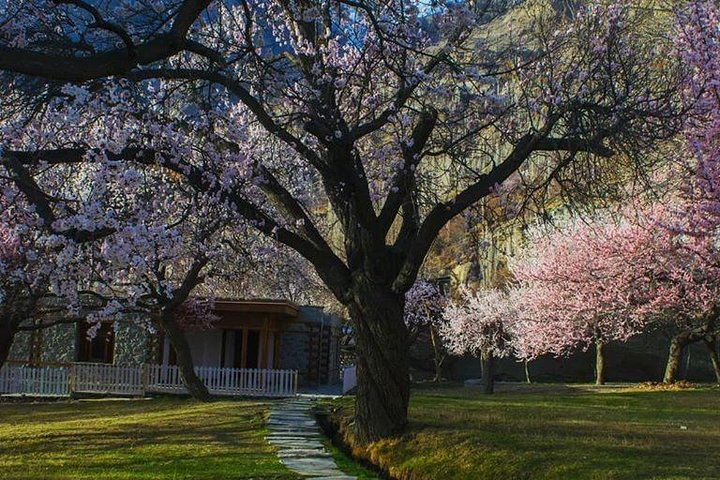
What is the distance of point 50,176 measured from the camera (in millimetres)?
12773

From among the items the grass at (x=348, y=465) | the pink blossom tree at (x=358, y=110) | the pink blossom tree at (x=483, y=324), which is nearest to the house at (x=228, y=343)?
the pink blossom tree at (x=483, y=324)

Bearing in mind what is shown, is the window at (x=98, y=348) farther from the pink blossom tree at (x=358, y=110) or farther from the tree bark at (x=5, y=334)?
the pink blossom tree at (x=358, y=110)

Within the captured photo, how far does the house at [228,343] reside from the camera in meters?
28.3

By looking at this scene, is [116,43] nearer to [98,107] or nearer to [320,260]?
[98,107]

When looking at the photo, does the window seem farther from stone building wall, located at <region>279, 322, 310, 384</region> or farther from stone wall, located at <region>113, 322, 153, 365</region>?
stone building wall, located at <region>279, 322, 310, 384</region>

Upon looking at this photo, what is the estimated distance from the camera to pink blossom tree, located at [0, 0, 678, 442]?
8.55 metres

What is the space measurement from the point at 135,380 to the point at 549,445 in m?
17.4

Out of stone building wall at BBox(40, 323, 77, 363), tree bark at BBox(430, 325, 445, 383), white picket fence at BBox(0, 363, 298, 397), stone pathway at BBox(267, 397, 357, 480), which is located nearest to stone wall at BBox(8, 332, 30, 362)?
stone building wall at BBox(40, 323, 77, 363)

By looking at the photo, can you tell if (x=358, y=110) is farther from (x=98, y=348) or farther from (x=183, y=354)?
(x=98, y=348)

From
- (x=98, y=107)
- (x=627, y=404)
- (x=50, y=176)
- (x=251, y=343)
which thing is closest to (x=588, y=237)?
(x=627, y=404)

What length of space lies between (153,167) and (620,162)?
6.32 metres

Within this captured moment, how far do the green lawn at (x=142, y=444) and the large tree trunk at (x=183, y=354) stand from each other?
2089 millimetres

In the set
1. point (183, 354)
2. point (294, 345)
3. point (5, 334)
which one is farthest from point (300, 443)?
point (294, 345)

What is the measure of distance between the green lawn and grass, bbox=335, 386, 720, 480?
1.87 metres
